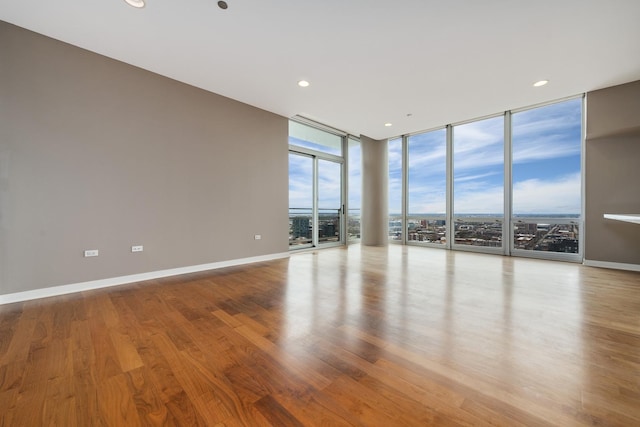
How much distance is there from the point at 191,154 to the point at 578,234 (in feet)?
23.8

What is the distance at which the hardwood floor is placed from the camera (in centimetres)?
117

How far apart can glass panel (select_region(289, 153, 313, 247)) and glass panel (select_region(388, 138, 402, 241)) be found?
8.48 ft

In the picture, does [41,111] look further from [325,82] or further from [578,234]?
[578,234]

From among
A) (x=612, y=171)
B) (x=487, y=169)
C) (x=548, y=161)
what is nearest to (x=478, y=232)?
(x=487, y=169)

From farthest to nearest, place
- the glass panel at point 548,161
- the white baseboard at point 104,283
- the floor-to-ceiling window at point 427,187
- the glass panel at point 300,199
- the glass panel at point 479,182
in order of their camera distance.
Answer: the floor-to-ceiling window at point 427,187
the glass panel at point 300,199
the glass panel at point 479,182
the glass panel at point 548,161
the white baseboard at point 104,283

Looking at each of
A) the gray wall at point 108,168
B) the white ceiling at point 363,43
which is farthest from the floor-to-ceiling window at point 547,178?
the gray wall at point 108,168

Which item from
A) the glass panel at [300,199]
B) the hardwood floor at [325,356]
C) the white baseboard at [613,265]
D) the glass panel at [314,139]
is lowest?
the hardwood floor at [325,356]

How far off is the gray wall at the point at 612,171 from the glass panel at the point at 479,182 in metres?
1.36

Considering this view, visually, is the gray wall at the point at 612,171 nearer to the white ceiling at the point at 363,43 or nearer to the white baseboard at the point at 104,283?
the white ceiling at the point at 363,43

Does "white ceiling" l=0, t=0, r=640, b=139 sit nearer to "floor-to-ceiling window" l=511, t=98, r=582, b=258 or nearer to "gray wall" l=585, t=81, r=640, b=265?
"gray wall" l=585, t=81, r=640, b=265

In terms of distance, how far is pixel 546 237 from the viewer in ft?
15.8

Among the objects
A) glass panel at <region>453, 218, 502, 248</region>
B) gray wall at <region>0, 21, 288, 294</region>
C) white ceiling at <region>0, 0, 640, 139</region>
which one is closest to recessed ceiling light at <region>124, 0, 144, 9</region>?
white ceiling at <region>0, 0, 640, 139</region>

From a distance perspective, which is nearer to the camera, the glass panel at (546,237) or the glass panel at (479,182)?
the glass panel at (546,237)

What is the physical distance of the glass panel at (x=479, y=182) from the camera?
5371 millimetres
